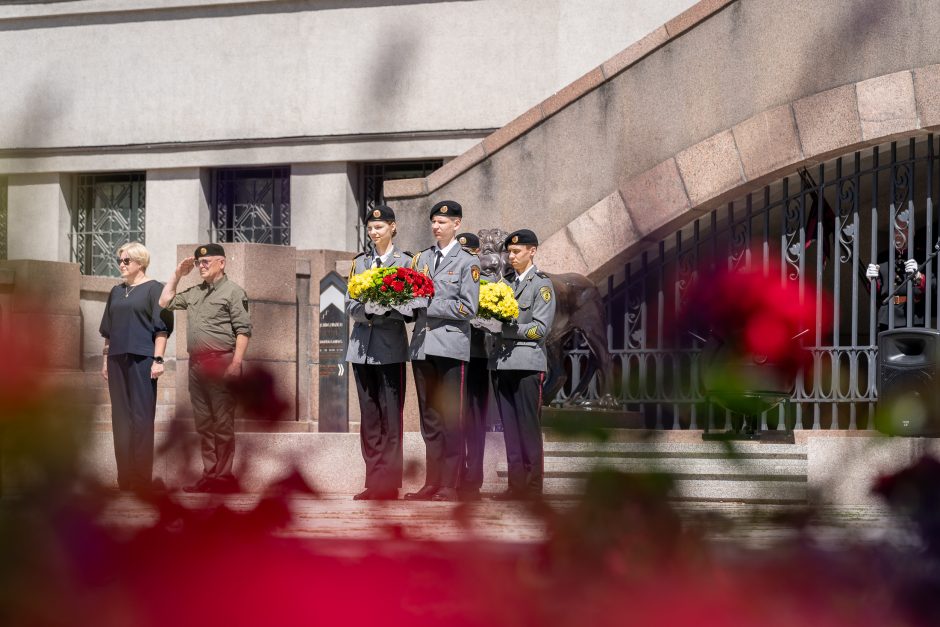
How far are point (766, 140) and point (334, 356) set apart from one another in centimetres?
401

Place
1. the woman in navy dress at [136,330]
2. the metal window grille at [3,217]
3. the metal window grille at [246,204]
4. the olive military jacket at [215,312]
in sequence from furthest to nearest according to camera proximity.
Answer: the metal window grille at [246,204]
the olive military jacket at [215,312]
the woman in navy dress at [136,330]
the metal window grille at [3,217]

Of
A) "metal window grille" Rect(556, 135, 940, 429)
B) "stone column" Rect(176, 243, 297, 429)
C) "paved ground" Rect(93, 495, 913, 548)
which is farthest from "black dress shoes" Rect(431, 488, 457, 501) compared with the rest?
"stone column" Rect(176, 243, 297, 429)

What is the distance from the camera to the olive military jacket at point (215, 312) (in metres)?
9.88

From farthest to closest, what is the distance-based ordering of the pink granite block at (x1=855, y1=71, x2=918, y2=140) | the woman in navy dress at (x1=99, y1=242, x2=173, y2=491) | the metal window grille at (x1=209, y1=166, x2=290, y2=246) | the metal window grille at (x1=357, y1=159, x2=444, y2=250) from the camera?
1. the metal window grille at (x1=209, y1=166, x2=290, y2=246)
2. the metal window grille at (x1=357, y1=159, x2=444, y2=250)
3. the pink granite block at (x1=855, y1=71, x2=918, y2=140)
4. the woman in navy dress at (x1=99, y1=242, x2=173, y2=491)

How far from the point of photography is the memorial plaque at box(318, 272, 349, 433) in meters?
13.2

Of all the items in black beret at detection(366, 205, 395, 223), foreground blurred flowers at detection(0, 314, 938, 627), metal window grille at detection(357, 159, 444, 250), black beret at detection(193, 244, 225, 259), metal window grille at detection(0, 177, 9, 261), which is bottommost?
foreground blurred flowers at detection(0, 314, 938, 627)

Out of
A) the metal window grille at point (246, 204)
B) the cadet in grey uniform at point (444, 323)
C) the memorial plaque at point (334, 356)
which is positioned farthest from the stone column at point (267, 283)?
the metal window grille at point (246, 204)

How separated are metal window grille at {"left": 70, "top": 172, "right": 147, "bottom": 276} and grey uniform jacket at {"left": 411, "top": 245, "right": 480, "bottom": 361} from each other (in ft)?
42.0

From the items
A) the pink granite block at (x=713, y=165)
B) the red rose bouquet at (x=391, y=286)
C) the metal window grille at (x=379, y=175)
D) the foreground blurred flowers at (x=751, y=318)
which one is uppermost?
the metal window grille at (x=379, y=175)

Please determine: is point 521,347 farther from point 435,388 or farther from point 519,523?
point 519,523

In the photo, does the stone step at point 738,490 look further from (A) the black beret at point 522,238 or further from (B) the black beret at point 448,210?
(A) the black beret at point 522,238

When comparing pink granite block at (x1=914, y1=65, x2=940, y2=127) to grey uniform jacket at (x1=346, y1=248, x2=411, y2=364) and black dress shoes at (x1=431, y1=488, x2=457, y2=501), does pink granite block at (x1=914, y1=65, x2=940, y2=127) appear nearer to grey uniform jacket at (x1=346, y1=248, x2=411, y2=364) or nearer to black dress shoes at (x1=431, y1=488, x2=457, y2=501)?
grey uniform jacket at (x1=346, y1=248, x2=411, y2=364)

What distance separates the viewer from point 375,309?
8945 millimetres

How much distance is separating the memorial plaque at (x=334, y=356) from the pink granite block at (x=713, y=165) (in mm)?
3061
